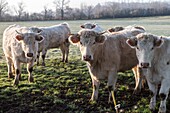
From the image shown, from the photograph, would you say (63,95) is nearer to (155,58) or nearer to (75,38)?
(75,38)

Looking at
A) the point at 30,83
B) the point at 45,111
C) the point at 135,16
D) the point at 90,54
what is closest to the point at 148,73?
the point at 90,54

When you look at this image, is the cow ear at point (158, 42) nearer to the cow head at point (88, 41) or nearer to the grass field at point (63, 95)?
the cow head at point (88, 41)

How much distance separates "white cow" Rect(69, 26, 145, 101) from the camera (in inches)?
247

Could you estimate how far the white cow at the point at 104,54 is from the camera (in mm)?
6285

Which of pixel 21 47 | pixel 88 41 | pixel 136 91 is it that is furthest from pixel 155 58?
pixel 21 47

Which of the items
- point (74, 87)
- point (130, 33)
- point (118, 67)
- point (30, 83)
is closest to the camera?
point (118, 67)

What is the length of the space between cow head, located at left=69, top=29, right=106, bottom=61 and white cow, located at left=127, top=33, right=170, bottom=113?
861 millimetres

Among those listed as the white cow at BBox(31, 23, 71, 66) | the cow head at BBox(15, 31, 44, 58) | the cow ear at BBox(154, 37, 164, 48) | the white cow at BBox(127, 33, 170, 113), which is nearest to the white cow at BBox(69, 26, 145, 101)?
the white cow at BBox(127, 33, 170, 113)

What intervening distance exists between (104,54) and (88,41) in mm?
680

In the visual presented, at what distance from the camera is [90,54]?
20.1ft

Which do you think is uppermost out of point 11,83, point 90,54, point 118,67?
point 90,54

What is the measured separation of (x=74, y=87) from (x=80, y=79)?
3.31ft

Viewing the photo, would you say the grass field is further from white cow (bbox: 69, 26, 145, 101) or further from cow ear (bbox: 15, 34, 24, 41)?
cow ear (bbox: 15, 34, 24, 41)

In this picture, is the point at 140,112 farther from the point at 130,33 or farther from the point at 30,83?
the point at 30,83
